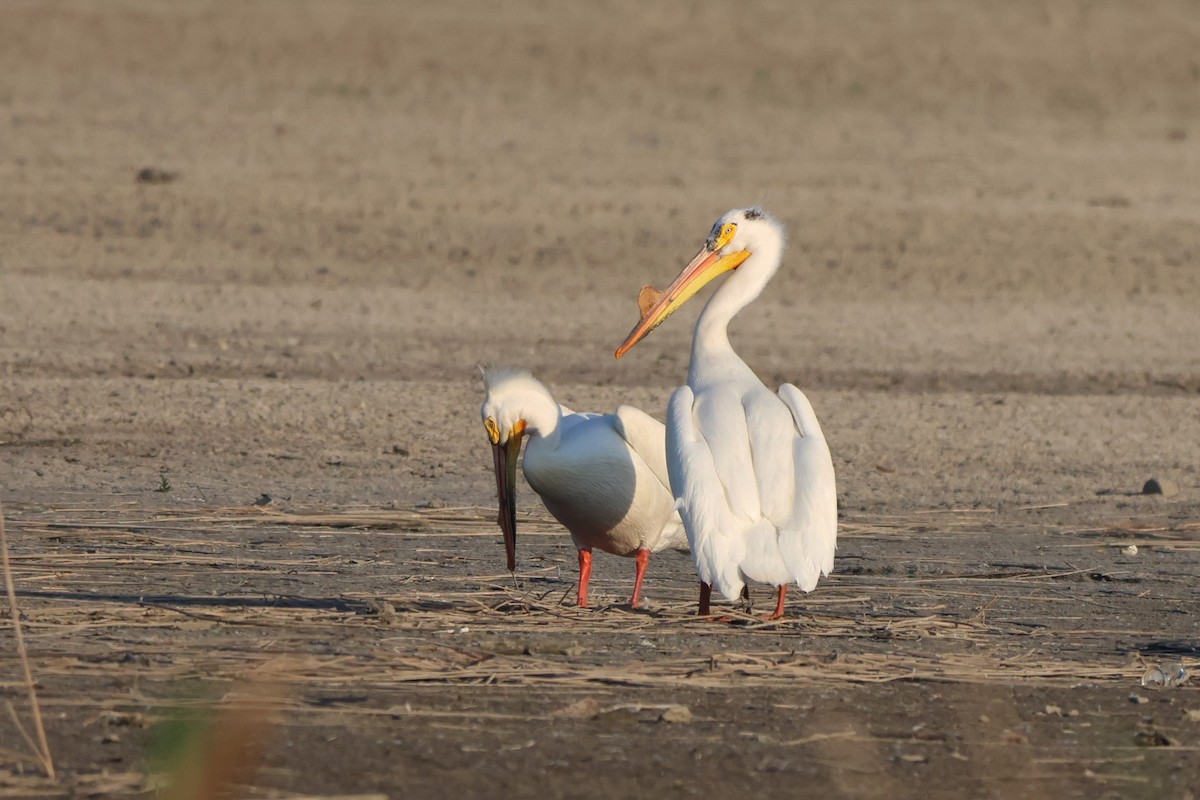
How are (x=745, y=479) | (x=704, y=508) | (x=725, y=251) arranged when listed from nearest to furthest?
(x=704, y=508)
(x=745, y=479)
(x=725, y=251)

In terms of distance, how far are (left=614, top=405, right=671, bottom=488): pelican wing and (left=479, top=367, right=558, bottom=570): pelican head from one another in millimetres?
208

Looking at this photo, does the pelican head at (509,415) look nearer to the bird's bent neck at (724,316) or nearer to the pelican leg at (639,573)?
the pelican leg at (639,573)

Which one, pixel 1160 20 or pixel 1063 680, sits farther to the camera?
pixel 1160 20

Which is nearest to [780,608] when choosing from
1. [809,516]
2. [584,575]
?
[809,516]

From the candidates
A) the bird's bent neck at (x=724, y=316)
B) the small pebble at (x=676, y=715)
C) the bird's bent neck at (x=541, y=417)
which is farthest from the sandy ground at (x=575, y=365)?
the bird's bent neck at (x=724, y=316)

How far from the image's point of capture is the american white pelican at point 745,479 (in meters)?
5.62

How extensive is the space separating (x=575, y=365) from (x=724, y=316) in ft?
16.1

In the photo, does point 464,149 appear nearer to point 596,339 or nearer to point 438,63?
point 438,63

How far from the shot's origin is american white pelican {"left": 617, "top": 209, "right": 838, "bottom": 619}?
5.62 m

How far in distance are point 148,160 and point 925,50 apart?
28.9ft

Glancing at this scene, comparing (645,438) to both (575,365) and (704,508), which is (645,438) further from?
(575,365)

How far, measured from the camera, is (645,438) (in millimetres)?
6309

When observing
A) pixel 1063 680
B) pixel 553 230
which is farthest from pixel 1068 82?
pixel 1063 680

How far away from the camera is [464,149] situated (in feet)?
57.2
